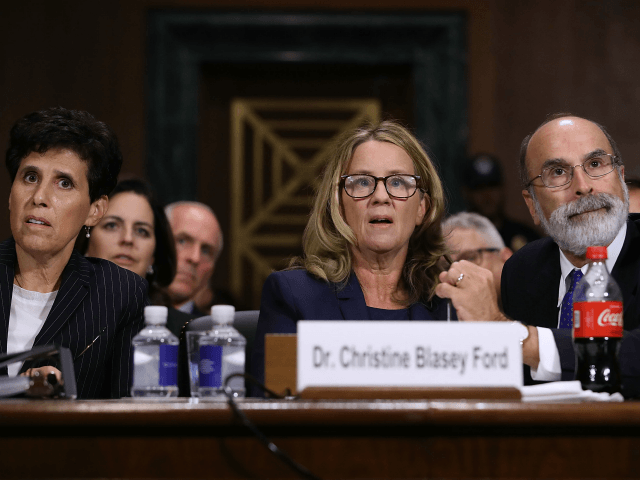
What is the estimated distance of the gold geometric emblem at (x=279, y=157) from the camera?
4.97 meters

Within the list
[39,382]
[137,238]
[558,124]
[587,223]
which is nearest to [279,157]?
[137,238]

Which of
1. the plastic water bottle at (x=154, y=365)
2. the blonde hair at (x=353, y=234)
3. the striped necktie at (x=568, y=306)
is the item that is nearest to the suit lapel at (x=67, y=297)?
the plastic water bottle at (x=154, y=365)

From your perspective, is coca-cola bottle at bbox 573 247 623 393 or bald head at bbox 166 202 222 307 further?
bald head at bbox 166 202 222 307

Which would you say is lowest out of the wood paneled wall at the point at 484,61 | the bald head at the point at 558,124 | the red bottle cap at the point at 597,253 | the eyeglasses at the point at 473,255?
the red bottle cap at the point at 597,253

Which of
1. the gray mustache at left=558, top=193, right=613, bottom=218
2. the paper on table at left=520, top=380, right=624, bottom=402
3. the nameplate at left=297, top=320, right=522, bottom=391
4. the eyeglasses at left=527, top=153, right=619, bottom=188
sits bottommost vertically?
the paper on table at left=520, top=380, right=624, bottom=402

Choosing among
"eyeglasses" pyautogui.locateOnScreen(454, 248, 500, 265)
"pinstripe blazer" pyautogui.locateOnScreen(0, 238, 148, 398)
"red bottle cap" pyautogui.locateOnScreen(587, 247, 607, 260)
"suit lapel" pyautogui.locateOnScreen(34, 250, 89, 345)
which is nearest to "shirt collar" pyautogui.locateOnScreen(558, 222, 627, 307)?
"red bottle cap" pyautogui.locateOnScreen(587, 247, 607, 260)

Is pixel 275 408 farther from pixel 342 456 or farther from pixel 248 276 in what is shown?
pixel 248 276

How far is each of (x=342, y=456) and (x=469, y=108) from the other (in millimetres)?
3834

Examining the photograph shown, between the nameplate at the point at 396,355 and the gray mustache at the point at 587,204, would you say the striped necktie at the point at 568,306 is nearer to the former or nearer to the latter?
the gray mustache at the point at 587,204

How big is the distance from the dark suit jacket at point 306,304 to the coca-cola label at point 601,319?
52 cm

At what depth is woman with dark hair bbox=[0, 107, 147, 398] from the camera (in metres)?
1.96

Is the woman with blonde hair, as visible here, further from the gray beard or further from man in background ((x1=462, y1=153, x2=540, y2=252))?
man in background ((x1=462, y1=153, x2=540, y2=252))

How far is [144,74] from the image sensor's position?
4.70 meters

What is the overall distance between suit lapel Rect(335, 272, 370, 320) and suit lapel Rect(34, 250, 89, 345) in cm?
68
